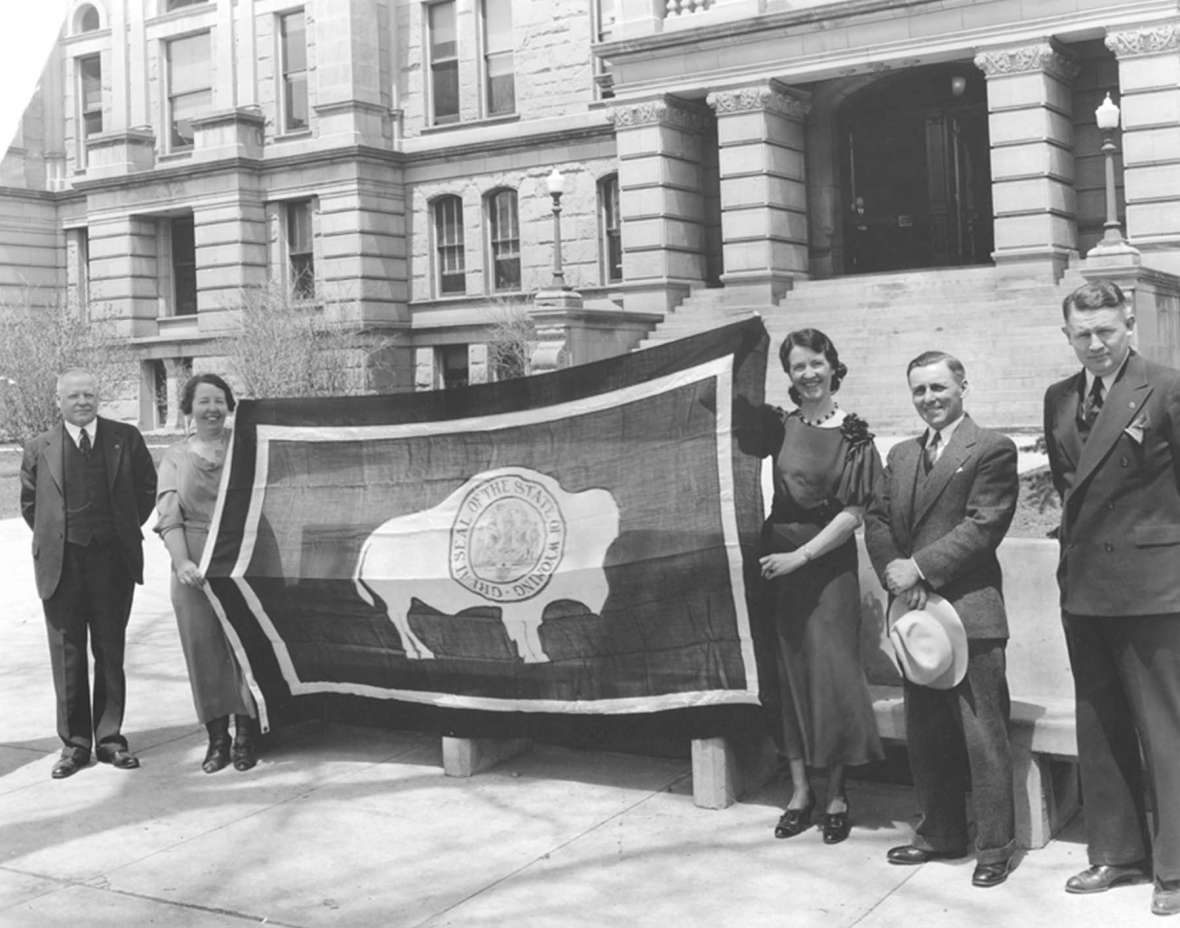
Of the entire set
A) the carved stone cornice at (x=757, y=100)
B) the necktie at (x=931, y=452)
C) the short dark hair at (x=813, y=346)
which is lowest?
the necktie at (x=931, y=452)

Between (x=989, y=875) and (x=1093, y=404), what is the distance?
184cm

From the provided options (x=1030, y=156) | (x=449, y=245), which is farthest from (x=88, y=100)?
(x=1030, y=156)

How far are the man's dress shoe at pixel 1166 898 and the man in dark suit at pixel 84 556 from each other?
516 cm

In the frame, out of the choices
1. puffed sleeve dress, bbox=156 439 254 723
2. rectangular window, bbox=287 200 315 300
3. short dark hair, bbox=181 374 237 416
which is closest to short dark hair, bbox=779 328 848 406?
short dark hair, bbox=181 374 237 416

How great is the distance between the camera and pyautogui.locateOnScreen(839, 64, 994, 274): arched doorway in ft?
96.5

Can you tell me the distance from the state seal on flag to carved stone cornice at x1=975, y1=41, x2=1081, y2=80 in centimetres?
2088

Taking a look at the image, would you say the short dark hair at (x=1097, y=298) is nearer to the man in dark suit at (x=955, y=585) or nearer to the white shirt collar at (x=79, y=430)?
the man in dark suit at (x=955, y=585)

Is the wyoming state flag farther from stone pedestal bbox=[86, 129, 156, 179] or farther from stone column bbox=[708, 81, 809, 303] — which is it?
stone pedestal bbox=[86, 129, 156, 179]

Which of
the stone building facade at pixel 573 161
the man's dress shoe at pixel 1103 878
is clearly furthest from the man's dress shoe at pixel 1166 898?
the stone building facade at pixel 573 161

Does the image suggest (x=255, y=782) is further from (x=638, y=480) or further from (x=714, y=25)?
(x=714, y=25)

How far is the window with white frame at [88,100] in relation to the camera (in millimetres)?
45219

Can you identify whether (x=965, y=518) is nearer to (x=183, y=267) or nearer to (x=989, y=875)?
(x=989, y=875)

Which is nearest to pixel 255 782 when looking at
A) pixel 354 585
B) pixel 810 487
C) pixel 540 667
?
pixel 354 585

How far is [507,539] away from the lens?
288 inches
